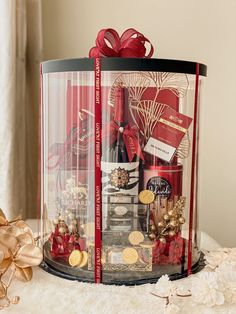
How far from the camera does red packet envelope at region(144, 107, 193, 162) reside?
793 millimetres

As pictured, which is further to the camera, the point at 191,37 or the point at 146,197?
the point at 191,37

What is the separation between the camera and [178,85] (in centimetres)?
81

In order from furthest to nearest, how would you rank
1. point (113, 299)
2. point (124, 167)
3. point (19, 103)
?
point (19, 103), point (124, 167), point (113, 299)

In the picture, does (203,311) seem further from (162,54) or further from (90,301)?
(162,54)

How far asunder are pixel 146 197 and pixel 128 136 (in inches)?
4.4

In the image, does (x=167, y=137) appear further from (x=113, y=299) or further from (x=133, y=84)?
(x=113, y=299)

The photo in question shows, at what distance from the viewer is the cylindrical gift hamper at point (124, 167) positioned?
768 mm

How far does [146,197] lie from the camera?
78cm

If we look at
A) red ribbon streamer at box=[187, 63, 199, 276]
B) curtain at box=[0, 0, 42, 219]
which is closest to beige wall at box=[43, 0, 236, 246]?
curtain at box=[0, 0, 42, 219]

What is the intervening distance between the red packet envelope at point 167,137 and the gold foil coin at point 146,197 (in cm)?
7

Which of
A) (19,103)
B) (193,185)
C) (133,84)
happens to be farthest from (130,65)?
(19,103)

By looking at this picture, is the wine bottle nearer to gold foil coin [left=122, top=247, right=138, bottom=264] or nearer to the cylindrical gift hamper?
the cylindrical gift hamper

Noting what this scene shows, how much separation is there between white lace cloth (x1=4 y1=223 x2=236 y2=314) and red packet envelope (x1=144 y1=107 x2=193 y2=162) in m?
0.23

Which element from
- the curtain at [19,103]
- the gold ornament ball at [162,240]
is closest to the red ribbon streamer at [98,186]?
the gold ornament ball at [162,240]
